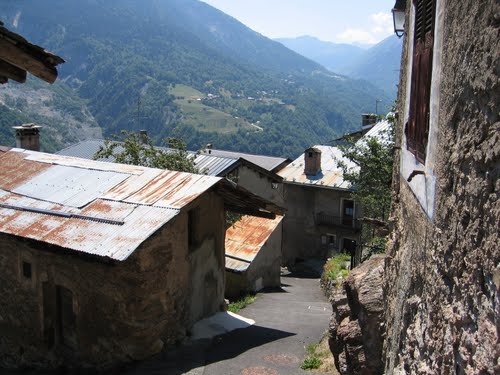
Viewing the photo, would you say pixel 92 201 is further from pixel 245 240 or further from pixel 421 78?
pixel 245 240

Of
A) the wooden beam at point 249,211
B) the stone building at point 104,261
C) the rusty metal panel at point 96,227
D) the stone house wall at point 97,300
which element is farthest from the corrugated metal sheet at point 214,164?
the rusty metal panel at point 96,227

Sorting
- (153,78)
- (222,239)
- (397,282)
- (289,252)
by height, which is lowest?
(289,252)

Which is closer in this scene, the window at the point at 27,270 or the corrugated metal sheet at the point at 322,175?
the window at the point at 27,270

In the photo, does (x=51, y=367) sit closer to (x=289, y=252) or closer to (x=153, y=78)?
(x=289, y=252)

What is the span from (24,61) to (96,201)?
6.08 meters

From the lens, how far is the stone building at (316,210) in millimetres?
28594

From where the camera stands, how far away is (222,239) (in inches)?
496

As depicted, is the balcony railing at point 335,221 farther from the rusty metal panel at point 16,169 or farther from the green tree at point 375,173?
the rusty metal panel at point 16,169

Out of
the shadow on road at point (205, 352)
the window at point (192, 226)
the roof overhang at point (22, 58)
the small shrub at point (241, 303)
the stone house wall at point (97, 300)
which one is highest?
the roof overhang at point (22, 58)

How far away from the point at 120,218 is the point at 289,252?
21616 mm

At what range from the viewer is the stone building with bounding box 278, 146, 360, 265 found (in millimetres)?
28594

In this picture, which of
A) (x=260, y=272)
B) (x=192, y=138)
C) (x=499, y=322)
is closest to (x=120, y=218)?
(x=499, y=322)

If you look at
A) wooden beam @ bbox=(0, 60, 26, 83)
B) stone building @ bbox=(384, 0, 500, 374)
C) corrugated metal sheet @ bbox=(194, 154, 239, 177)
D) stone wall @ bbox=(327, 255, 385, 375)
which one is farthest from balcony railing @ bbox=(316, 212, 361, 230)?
wooden beam @ bbox=(0, 60, 26, 83)

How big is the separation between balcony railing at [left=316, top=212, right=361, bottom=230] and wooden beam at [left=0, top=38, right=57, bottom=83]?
2480cm
